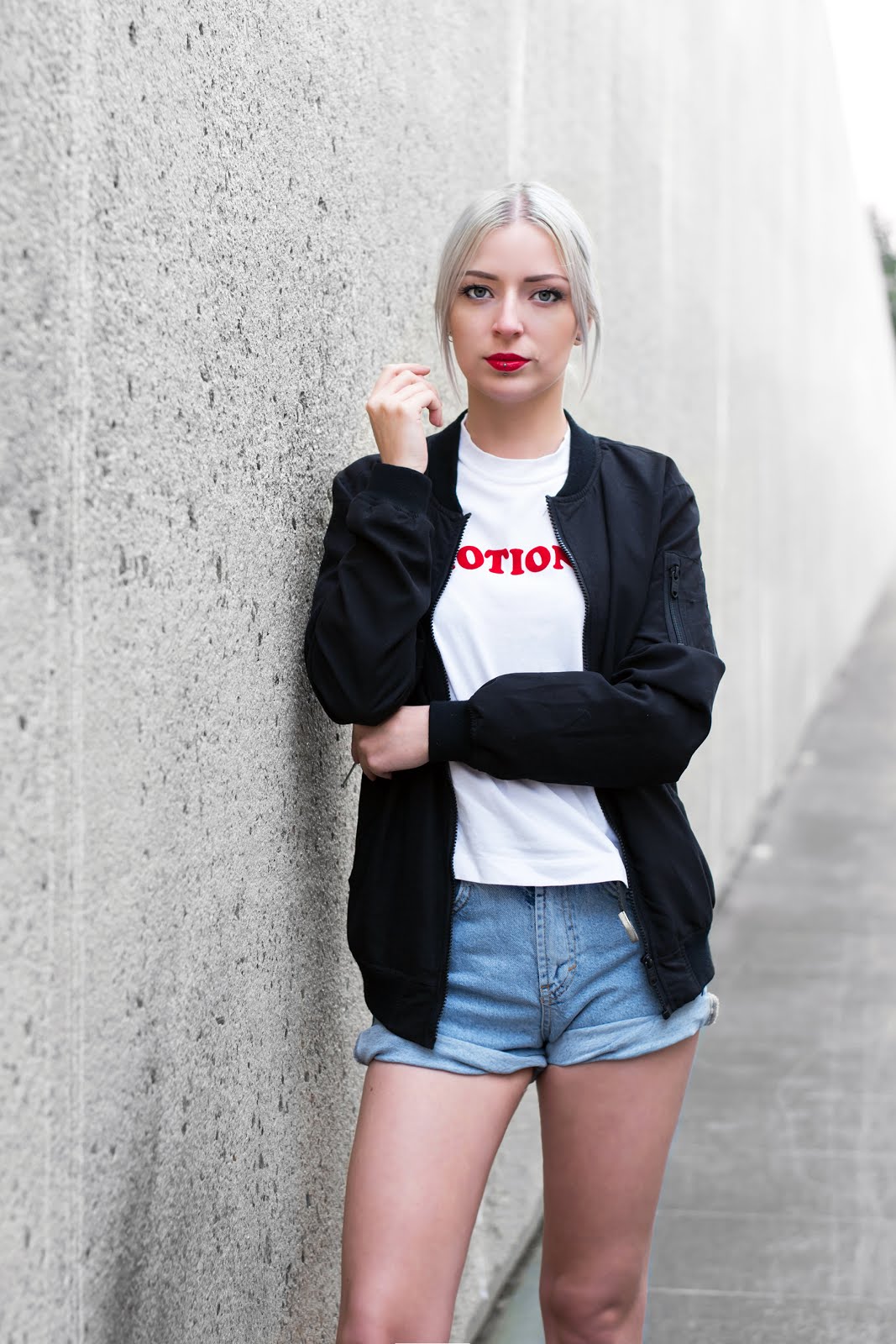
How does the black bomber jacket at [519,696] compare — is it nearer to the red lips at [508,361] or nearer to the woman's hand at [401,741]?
the woman's hand at [401,741]

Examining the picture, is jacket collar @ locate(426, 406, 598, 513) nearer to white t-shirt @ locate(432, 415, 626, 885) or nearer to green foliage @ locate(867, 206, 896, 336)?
white t-shirt @ locate(432, 415, 626, 885)

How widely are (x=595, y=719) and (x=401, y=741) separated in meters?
0.26

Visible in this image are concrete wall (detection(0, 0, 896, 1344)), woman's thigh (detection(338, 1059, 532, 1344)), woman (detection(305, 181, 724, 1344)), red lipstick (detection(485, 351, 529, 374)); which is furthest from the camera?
red lipstick (detection(485, 351, 529, 374))

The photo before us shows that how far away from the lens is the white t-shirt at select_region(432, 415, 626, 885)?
2.29m

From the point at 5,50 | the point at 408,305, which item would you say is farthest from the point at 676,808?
the point at 5,50

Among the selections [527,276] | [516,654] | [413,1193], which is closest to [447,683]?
[516,654]

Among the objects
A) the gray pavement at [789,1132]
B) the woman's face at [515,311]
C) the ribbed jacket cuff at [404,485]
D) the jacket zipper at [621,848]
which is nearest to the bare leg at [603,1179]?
the jacket zipper at [621,848]

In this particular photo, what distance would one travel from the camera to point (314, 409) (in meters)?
2.56

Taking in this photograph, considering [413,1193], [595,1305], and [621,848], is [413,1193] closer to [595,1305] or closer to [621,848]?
[595,1305]

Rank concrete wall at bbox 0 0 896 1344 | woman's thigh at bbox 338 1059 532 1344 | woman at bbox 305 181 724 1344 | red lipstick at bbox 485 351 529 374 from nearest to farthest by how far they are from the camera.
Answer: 1. concrete wall at bbox 0 0 896 1344
2. woman's thigh at bbox 338 1059 532 1344
3. woman at bbox 305 181 724 1344
4. red lipstick at bbox 485 351 529 374

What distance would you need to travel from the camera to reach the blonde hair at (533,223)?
2.32 m

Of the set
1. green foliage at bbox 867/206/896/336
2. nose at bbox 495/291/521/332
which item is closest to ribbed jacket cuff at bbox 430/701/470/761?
nose at bbox 495/291/521/332

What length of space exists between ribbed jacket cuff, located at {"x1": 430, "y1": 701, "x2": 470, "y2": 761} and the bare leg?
1.48 ft

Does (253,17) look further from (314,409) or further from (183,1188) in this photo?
(183,1188)
